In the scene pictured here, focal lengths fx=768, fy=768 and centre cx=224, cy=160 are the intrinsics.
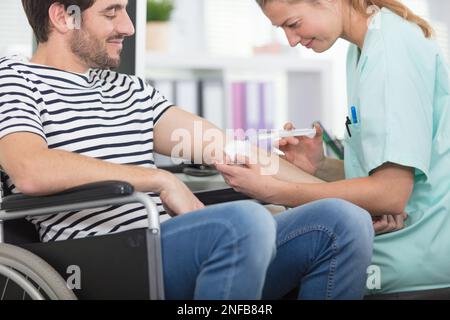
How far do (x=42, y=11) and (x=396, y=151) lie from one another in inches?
33.1

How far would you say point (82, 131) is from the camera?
1.63 meters

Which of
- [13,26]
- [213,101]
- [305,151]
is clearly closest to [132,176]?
[305,151]

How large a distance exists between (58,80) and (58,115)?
0.35 feet

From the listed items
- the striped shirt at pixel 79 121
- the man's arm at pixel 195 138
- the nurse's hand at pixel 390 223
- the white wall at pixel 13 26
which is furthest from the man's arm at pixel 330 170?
the white wall at pixel 13 26

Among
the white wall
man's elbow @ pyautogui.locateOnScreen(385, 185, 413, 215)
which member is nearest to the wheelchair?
man's elbow @ pyautogui.locateOnScreen(385, 185, 413, 215)

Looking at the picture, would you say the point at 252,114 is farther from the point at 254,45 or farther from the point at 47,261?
the point at 47,261

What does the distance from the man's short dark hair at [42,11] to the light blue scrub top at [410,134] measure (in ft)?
2.09

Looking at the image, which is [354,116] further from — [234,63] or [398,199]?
[234,63]

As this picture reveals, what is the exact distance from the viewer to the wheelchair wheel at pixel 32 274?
1.36m

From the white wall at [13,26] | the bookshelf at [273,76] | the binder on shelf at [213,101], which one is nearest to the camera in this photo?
the binder on shelf at [213,101]

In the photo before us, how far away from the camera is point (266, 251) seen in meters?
1.34

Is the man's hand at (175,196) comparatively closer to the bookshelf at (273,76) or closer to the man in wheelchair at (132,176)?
the man in wheelchair at (132,176)

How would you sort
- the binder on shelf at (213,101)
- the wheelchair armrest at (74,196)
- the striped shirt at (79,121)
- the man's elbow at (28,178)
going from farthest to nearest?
1. the binder on shelf at (213,101)
2. the striped shirt at (79,121)
3. the man's elbow at (28,178)
4. the wheelchair armrest at (74,196)
